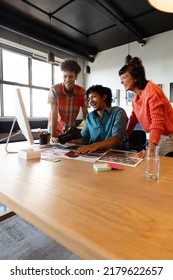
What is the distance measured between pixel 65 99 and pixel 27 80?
3.74 metres

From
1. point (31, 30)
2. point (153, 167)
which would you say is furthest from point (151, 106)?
point (31, 30)

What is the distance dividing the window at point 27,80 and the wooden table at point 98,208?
3989 millimetres

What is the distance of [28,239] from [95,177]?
0.99 m

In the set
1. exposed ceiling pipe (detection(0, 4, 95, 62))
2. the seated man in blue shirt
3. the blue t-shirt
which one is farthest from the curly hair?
exposed ceiling pipe (detection(0, 4, 95, 62))

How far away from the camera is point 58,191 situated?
1.86ft

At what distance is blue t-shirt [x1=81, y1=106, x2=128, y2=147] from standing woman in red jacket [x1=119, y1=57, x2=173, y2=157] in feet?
0.44

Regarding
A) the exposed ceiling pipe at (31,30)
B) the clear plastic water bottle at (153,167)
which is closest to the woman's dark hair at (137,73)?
the clear plastic water bottle at (153,167)

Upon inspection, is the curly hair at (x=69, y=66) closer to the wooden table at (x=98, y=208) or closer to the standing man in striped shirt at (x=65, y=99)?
the standing man in striped shirt at (x=65, y=99)

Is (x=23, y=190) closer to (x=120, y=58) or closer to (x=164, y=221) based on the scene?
(x=164, y=221)

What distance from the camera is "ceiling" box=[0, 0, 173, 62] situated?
340cm

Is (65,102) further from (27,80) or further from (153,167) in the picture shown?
(27,80)

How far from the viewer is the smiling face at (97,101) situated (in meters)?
1.41

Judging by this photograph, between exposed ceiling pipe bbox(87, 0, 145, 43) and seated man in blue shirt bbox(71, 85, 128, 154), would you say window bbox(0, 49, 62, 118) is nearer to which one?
exposed ceiling pipe bbox(87, 0, 145, 43)

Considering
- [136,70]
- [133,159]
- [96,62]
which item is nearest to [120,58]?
[96,62]
